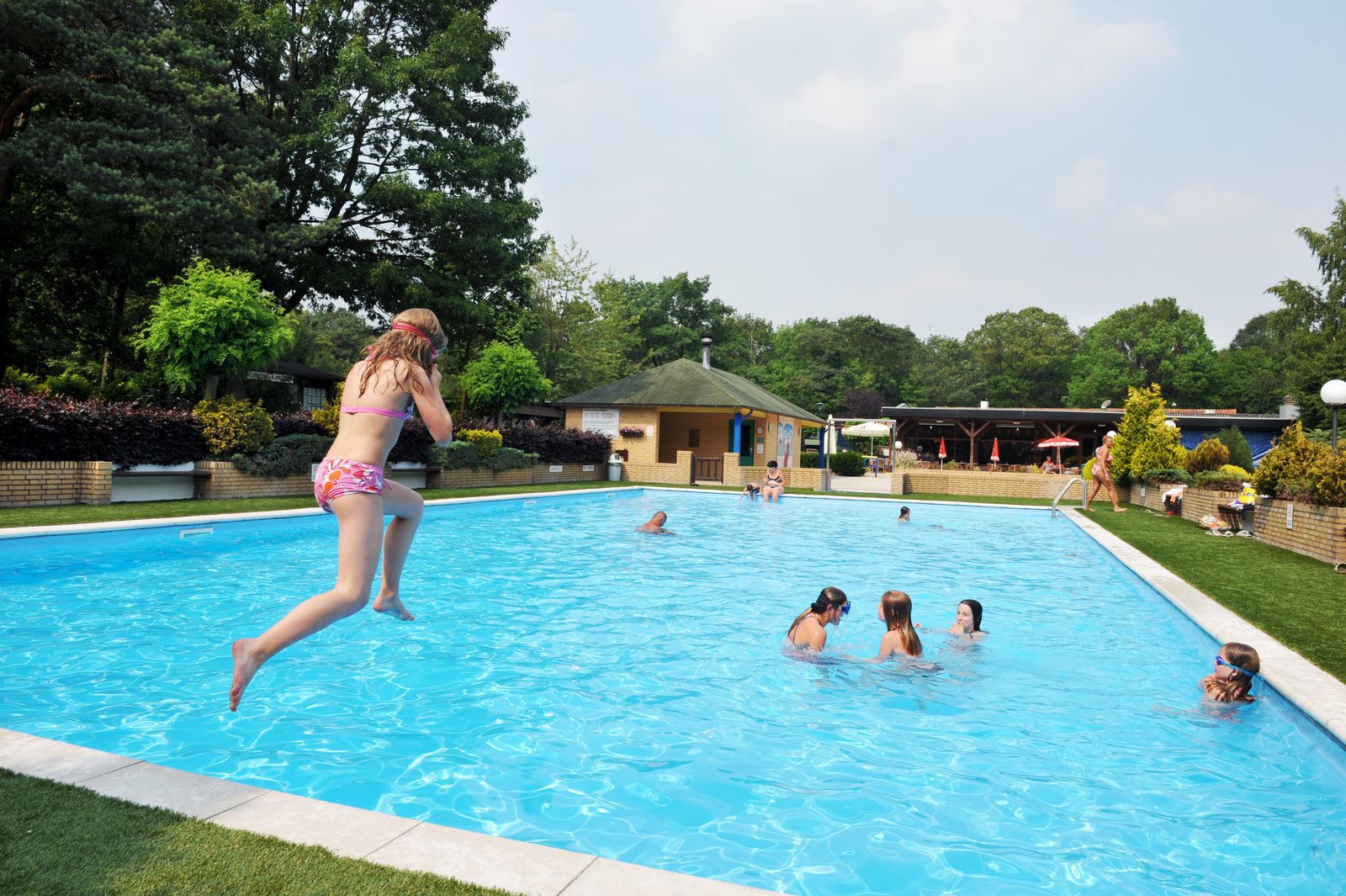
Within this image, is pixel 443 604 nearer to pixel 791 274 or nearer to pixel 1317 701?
pixel 1317 701

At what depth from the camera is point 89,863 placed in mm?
2557

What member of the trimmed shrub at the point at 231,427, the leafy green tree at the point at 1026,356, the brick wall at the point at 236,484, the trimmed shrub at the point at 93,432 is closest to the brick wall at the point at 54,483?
the trimmed shrub at the point at 93,432

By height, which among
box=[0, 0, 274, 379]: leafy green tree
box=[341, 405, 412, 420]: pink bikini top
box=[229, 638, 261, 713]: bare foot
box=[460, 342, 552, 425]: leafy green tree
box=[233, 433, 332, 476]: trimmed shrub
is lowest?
box=[229, 638, 261, 713]: bare foot

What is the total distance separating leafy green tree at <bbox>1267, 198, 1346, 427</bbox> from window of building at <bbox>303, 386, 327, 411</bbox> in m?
43.1

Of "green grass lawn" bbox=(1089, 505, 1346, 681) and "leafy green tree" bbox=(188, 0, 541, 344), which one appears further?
"leafy green tree" bbox=(188, 0, 541, 344)

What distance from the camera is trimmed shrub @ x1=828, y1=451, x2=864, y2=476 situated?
36.2 m

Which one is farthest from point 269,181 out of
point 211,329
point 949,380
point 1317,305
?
point 949,380

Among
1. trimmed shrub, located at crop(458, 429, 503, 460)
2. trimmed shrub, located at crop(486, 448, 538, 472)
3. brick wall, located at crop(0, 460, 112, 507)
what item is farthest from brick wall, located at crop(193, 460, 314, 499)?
trimmed shrub, located at crop(486, 448, 538, 472)

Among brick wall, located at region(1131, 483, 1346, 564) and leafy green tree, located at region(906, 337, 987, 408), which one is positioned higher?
leafy green tree, located at region(906, 337, 987, 408)

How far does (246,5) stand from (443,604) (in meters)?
23.5

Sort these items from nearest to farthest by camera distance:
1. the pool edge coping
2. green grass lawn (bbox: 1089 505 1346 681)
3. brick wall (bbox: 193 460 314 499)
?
1. the pool edge coping
2. green grass lawn (bbox: 1089 505 1346 681)
3. brick wall (bbox: 193 460 314 499)

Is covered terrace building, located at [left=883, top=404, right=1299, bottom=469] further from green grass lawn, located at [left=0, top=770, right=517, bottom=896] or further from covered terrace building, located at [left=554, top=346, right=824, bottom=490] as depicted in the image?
green grass lawn, located at [left=0, top=770, right=517, bottom=896]

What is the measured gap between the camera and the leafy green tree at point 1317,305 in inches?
1508

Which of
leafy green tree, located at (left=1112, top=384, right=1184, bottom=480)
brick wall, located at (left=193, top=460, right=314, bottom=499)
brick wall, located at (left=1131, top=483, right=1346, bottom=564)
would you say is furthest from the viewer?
leafy green tree, located at (left=1112, top=384, right=1184, bottom=480)
